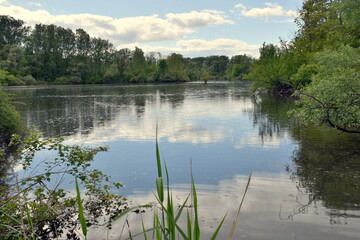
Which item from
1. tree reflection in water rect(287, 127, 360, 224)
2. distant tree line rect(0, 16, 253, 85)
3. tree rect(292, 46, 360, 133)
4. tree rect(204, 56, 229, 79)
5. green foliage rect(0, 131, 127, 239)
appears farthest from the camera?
tree rect(204, 56, 229, 79)

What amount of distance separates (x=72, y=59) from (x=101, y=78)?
12734mm

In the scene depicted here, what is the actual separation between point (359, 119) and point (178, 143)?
29.7 ft

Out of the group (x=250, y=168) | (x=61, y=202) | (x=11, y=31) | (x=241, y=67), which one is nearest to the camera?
(x=61, y=202)

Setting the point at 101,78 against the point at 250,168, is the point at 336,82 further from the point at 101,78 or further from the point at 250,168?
the point at 101,78

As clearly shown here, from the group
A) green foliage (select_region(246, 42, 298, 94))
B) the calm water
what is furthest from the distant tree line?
the calm water

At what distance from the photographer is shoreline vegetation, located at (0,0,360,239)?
720 cm

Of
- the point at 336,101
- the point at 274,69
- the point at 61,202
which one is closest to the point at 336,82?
the point at 336,101

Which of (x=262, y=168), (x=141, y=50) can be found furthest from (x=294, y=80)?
(x=141, y=50)

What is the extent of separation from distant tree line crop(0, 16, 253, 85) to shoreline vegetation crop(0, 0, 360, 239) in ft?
1.15

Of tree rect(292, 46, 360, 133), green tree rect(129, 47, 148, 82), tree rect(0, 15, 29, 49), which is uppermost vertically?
tree rect(0, 15, 29, 49)

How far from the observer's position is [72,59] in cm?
11269

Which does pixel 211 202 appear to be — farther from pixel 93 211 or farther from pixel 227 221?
pixel 93 211

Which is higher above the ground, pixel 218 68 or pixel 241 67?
pixel 218 68

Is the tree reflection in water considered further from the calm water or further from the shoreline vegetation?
the shoreline vegetation
